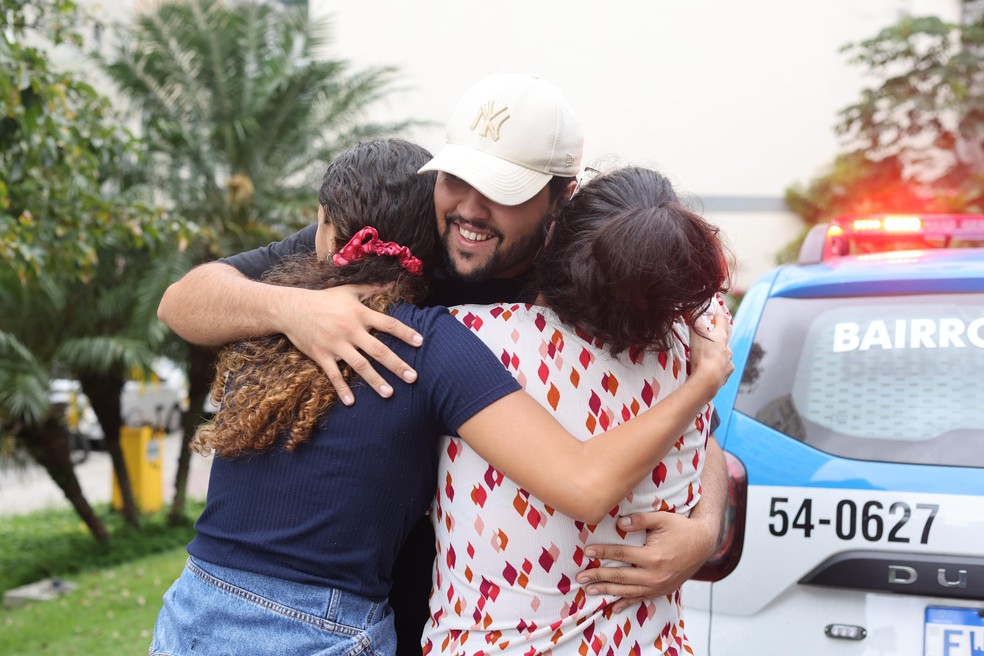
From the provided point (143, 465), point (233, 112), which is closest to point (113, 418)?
point (143, 465)

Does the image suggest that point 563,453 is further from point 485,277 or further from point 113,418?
point 113,418

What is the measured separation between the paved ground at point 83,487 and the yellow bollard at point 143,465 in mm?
916

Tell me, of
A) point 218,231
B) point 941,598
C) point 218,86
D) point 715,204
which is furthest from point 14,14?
point 715,204

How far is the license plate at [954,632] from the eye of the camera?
2.16 m

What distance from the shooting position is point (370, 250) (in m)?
1.82

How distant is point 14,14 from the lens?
4.36 metres

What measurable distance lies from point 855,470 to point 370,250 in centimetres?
128

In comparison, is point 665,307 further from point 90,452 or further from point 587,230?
point 90,452

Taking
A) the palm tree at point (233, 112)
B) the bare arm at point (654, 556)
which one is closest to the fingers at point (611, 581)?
the bare arm at point (654, 556)

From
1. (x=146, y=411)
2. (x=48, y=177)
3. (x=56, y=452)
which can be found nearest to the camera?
(x=48, y=177)

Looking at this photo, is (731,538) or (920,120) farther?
(920,120)

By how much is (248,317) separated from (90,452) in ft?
57.2

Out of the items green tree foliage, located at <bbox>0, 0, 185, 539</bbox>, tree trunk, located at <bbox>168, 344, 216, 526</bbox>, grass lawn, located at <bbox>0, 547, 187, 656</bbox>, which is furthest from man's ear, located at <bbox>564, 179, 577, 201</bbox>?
tree trunk, located at <bbox>168, 344, 216, 526</bbox>

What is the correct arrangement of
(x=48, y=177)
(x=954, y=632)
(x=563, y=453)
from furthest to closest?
(x=48, y=177)
(x=954, y=632)
(x=563, y=453)
